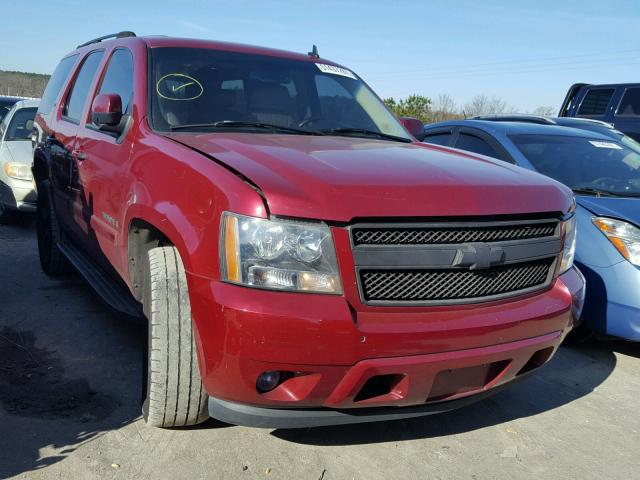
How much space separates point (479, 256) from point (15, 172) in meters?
6.49

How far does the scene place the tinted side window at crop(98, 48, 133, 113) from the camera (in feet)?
11.7

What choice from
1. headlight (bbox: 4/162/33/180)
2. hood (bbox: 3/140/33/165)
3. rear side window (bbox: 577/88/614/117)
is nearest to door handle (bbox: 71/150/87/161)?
headlight (bbox: 4/162/33/180)

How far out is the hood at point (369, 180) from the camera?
7.44 ft

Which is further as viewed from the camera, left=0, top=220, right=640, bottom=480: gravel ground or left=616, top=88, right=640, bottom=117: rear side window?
left=616, top=88, right=640, bottom=117: rear side window

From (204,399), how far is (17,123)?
691 cm

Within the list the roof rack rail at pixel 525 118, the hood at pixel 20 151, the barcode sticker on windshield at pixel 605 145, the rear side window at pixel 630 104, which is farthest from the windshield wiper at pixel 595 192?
the rear side window at pixel 630 104

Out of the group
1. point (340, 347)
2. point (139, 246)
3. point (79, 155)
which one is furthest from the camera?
point (79, 155)

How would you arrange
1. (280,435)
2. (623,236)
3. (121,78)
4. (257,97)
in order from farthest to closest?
(623,236)
(121,78)
(257,97)
(280,435)

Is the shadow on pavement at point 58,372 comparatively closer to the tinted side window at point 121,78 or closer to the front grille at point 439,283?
the front grille at point 439,283

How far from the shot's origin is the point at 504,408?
331cm

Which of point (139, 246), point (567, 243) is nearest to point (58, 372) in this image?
point (139, 246)

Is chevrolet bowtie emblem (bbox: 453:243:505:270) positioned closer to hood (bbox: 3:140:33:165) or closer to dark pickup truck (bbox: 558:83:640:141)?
hood (bbox: 3:140:33:165)

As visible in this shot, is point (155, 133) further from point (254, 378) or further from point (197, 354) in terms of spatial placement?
point (254, 378)

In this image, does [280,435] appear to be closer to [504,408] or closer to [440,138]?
[504,408]
